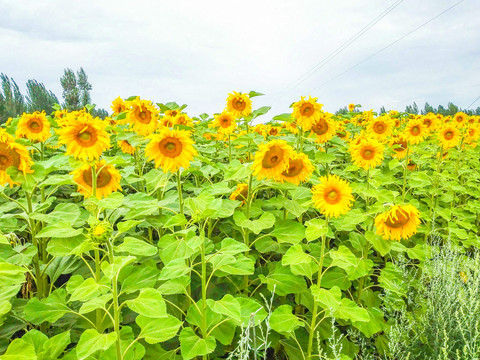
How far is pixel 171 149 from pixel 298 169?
33.0 inches

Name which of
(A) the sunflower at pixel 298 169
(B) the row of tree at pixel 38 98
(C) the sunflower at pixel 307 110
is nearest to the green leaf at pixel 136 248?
(A) the sunflower at pixel 298 169

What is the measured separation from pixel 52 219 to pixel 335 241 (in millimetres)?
2196

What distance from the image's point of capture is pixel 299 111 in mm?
2900

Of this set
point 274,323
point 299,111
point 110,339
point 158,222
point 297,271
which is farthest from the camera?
point 299,111

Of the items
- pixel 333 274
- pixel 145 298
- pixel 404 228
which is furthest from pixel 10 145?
pixel 404 228

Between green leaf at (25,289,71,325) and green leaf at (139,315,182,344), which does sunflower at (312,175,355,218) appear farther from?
green leaf at (25,289,71,325)

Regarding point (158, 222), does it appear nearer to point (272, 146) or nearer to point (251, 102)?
point (272, 146)

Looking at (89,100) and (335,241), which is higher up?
(89,100)

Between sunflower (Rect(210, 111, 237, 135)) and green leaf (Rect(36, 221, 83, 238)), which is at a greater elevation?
sunflower (Rect(210, 111, 237, 135))

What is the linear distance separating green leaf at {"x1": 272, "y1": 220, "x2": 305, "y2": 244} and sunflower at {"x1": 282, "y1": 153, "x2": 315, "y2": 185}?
32 centimetres

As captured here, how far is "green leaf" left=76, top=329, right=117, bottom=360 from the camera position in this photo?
3.87 ft

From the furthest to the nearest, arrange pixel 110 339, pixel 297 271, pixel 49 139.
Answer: pixel 49 139, pixel 297 271, pixel 110 339

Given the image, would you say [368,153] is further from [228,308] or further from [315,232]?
[228,308]

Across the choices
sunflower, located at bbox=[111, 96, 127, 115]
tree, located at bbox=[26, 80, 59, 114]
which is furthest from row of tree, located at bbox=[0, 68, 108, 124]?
sunflower, located at bbox=[111, 96, 127, 115]
